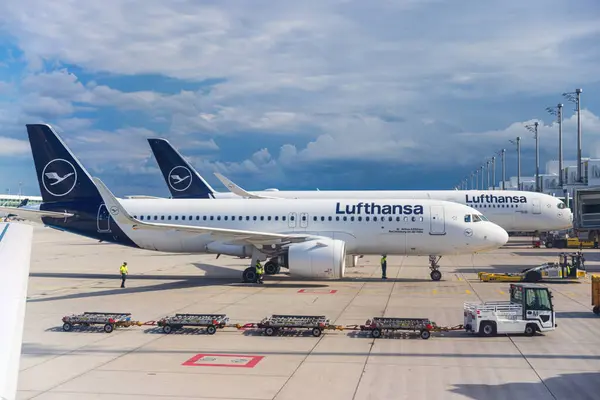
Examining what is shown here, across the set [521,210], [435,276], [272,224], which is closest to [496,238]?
[435,276]

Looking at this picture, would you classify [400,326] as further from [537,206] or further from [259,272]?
[537,206]

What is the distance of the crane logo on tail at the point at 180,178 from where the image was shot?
180ft

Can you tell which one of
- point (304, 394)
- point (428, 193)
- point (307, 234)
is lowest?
point (304, 394)

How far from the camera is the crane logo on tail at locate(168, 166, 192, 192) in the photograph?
54.9 m

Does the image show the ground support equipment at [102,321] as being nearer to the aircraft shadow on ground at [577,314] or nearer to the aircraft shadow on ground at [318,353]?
the aircraft shadow on ground at [318,353]

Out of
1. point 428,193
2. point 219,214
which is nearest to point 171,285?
point 219,214

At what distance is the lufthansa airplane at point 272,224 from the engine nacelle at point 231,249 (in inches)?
2.0

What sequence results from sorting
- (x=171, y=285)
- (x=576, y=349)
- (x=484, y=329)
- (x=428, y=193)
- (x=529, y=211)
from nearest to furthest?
(x=576, y=349), (x=484, y=329), (x=171, y=285), (x=529, y=211), (x=428, y=193)

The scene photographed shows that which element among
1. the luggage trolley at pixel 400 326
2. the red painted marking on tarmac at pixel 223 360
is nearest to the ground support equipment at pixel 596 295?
the luggage trolley at pixel 400 326

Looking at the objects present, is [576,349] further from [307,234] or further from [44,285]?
[44,285]

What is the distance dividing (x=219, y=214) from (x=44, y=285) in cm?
915

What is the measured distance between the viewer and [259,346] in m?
16.0

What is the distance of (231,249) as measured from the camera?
29938mm

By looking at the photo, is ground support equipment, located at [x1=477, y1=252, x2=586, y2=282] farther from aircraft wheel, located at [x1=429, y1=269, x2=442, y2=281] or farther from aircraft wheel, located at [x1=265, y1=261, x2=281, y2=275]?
aircraft wheel, located at [x1=265, y1=261, x2=281, y2=275]
